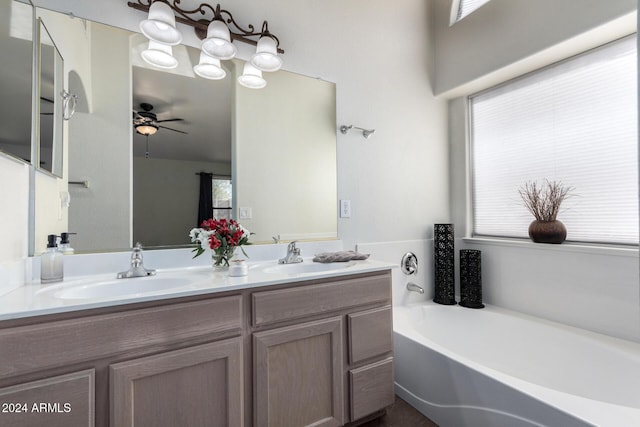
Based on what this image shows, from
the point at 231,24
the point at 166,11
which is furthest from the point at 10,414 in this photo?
the point at 231,24

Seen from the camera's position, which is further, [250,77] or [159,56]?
[250,77]

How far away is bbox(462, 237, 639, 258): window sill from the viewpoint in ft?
5.59

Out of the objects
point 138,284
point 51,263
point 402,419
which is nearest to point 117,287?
point 138,284

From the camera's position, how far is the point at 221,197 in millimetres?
1679

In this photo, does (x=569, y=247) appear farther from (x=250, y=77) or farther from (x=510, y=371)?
(x=250, y=77)

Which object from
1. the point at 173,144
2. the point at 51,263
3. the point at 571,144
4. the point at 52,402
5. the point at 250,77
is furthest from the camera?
the point at 571,144

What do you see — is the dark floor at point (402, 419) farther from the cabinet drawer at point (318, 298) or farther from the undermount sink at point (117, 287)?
the undermount sink at point (117, 287)

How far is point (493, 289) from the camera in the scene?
93.2 inches

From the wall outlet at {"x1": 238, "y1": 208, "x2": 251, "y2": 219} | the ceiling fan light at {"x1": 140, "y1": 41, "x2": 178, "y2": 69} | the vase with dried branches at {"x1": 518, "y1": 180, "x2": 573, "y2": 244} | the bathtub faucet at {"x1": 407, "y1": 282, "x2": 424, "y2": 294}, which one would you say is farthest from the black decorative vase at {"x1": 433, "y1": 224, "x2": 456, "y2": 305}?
the ceiling fan light at {"x1": 140, "y1": 41, "x2": 178, "y2": 69}

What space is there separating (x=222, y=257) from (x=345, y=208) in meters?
0.94

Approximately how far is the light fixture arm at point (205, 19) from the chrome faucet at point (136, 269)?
1.18 meters

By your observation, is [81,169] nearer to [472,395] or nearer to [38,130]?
[38,130]

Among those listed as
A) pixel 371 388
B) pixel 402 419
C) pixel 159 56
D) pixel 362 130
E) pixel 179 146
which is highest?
pixel 159 56

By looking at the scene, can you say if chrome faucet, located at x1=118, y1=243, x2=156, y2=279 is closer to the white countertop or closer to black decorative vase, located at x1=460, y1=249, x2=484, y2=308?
the white countertop
